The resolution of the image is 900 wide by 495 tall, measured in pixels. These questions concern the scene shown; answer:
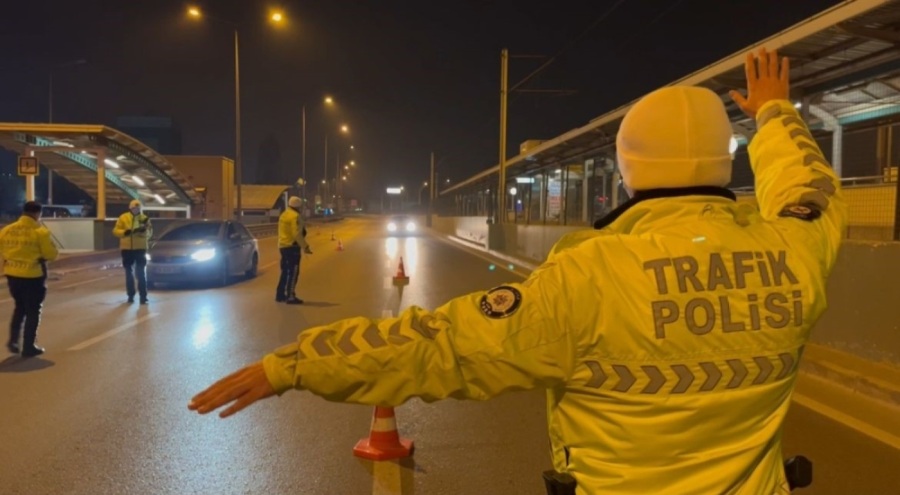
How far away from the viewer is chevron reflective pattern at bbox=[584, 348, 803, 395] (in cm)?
156

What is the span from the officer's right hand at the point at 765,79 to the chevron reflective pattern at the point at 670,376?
1058 millimetres

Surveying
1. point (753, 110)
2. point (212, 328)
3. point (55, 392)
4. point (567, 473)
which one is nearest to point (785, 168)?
point (753, 110)

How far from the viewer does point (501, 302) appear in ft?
5.17

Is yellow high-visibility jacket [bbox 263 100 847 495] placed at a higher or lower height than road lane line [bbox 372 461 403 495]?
higher

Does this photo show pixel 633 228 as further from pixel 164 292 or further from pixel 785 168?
pixel 164 292

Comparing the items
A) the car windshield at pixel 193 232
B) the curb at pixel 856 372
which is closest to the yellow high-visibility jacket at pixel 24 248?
the car windshield at pixel 193 232

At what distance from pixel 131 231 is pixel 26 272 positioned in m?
4.81

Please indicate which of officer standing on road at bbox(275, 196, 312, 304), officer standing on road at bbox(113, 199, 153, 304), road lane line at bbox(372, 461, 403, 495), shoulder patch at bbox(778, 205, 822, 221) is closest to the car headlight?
officer standing on road at bbox(113, 199, 153, 304)

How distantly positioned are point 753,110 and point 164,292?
49.2 feet

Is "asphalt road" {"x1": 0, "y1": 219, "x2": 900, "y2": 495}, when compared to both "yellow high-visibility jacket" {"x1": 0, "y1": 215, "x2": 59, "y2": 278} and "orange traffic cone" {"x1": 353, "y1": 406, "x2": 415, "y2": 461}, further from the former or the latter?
"yellow high-visibility jacket" {"x1": 0, "y1": 215, "x2": 59, "y2": 278}

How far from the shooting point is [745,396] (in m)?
1.61

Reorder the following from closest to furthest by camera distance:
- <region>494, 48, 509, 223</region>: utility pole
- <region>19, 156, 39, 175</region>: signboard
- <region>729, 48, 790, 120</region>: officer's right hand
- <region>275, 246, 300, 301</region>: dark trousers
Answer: <region>729, 48, 790, 120</region>: officer's right hand, <region>275, 246, 300, 301</region>: dark trousers, <region>19, 156, 39, 175</region>: signboard, <region>494, 48, 509, 223</region>: utility pole

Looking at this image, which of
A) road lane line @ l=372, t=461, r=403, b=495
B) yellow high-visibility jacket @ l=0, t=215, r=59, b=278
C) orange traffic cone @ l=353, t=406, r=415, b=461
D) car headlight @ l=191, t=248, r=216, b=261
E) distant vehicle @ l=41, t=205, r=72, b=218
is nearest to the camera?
road lane line @ l=372, t=461, r=403, b=495

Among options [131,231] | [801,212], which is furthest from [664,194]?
[131,231]
